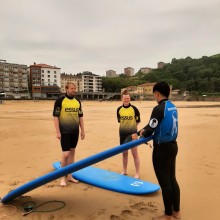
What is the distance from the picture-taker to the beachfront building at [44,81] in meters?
88.1

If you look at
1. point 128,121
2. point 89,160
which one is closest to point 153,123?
point 89,160

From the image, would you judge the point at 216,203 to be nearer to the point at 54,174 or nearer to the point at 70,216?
the point at 70,216

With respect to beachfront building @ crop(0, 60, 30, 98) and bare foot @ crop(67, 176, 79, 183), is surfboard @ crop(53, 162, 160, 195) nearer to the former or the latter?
bare foot @ crop(67, 176, 79, 183)

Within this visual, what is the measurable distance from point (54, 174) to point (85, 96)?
300 ft

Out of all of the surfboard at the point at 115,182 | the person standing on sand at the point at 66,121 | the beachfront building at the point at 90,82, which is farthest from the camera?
the beachfront building at the point at 90,82

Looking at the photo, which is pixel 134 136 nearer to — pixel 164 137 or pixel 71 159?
pixel 164 137

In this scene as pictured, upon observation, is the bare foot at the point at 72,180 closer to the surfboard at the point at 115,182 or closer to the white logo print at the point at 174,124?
the surfboard at the point at 115,182

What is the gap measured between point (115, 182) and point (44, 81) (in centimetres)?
9581

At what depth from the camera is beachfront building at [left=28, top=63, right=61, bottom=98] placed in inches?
3469

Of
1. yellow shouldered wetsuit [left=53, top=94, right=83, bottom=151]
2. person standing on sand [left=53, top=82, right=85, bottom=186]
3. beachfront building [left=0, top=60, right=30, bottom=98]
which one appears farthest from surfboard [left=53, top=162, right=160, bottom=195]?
beachfront building [left=0, top=60, right=30, bottom=98]

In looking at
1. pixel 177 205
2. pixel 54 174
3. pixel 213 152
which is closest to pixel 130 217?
pixel 177 205

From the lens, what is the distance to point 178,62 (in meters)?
142

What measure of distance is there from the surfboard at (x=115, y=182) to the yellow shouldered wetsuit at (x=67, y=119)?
0.69m

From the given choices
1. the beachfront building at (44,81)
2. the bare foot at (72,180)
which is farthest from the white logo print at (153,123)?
the beachfront building at (44,81)
